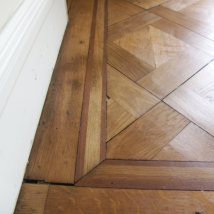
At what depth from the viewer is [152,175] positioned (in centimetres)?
38

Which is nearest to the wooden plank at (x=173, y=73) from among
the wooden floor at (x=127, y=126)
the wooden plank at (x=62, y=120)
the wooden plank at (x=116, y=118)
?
the wooden floor at (x=127, y=126)

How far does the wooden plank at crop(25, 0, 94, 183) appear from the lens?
393 mm

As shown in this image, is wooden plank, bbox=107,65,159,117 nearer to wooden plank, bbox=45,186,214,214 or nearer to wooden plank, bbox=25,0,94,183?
wooden plank, bbox=25,0,94,183

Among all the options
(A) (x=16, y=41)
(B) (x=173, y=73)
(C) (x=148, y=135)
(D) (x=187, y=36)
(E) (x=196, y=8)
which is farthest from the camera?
(E) (x=196, y=8)

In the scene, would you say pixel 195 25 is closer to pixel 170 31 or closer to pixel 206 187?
pixel 170 31

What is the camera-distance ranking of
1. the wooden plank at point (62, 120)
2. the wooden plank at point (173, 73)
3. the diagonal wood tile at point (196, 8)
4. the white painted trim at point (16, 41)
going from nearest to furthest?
the white painted trim at point (16, 41), the wooden plank at point (62, 120), the wooden plank at point (173, 73), the diagonal wood tile at point (196, 8)

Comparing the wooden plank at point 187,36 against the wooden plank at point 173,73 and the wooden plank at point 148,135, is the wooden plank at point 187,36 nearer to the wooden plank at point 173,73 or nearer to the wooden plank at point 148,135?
the wooden plank at point 173,73

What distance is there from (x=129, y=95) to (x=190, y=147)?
8.5 inches

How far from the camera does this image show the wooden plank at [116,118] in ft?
1.48

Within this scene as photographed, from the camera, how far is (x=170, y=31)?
2.38 ft

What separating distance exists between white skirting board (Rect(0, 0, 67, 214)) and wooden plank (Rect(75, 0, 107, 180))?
0.12 m

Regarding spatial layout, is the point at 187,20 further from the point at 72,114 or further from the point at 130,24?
the point at 72,114

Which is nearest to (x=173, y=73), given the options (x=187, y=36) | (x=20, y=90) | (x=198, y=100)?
(x=198, y=100)

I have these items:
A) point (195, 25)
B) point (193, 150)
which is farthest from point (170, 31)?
point (193, 150)
